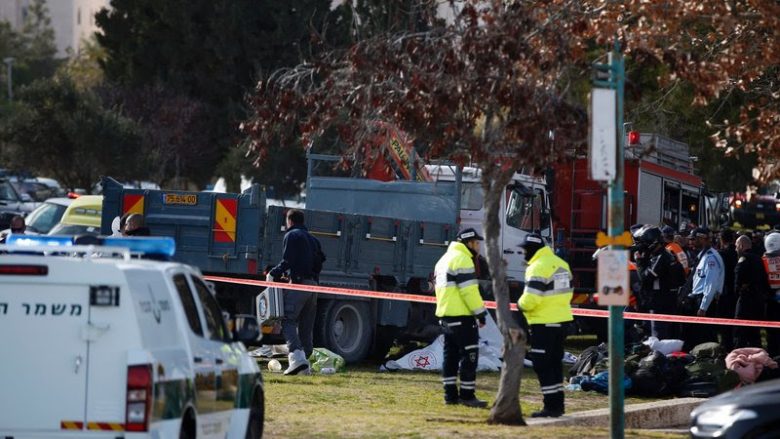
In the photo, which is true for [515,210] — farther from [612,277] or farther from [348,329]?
[612,277]

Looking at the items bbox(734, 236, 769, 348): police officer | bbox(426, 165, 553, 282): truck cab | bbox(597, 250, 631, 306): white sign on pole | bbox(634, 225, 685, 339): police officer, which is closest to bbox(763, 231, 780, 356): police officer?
bbox(734, 236, 769, 348): police officer

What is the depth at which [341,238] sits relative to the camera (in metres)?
18.2

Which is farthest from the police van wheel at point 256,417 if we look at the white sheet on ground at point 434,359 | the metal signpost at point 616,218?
the white sheet on ground at point 434,359

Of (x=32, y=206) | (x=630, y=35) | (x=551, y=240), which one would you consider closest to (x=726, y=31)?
(x=630, y=35)

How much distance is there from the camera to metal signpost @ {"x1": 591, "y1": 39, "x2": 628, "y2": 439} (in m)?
10.1

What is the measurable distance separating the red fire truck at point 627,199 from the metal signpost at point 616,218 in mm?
11412

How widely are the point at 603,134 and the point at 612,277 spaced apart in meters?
0.99

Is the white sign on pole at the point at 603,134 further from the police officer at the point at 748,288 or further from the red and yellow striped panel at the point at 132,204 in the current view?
the red and yellow striped panel at the point at 132,204

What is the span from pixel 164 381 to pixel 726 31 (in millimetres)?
8890

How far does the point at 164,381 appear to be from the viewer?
7.91 m

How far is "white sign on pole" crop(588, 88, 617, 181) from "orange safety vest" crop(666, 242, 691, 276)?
30.4 feet

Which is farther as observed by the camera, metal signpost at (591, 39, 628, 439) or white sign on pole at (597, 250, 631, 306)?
metal signpost at (591, 39, 628, 439)

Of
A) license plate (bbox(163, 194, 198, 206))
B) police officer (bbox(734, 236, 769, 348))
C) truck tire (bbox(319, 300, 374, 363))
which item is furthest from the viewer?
truck tire (bbox(319, 300, 374, 363))

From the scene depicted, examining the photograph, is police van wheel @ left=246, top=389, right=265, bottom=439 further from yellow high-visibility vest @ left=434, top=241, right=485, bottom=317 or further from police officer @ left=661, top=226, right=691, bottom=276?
police officer @ left=661, top=226, right=691, bottom=276
